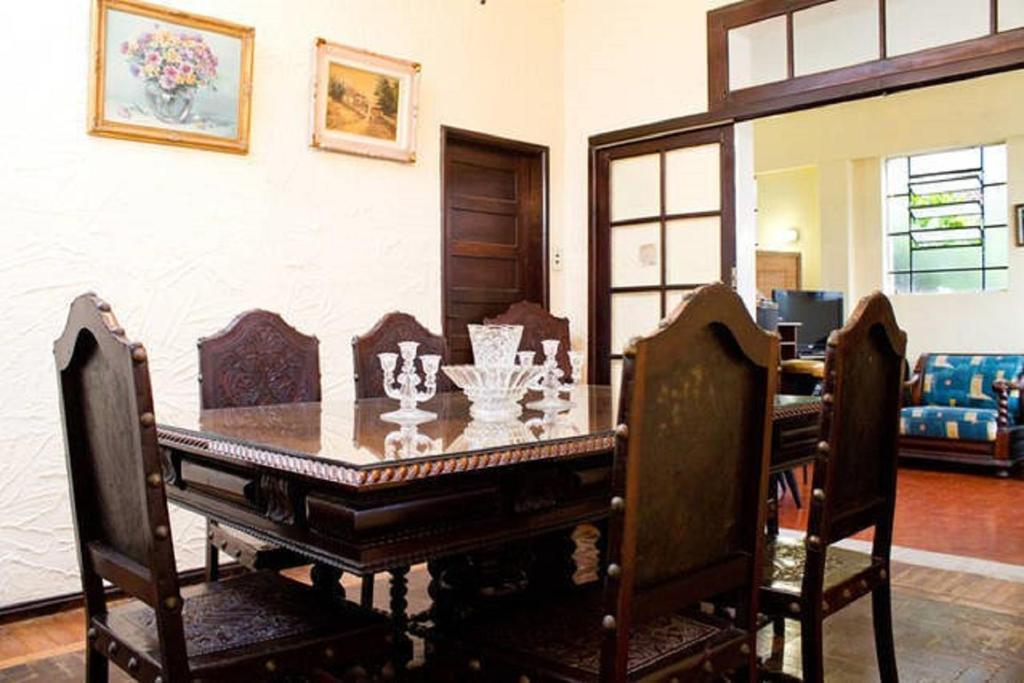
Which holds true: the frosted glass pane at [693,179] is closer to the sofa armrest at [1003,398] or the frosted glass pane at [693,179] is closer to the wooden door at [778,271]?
the sofa armrest at [1003,398]

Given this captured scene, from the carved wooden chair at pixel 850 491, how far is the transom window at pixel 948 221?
5.97m

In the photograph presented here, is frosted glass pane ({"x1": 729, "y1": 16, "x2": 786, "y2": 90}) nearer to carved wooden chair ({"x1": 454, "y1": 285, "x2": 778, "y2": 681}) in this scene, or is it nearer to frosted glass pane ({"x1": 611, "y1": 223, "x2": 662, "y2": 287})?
frosted glass pane ({"x1": 611, "y1": 223, "x2": 662, "y2": 287})

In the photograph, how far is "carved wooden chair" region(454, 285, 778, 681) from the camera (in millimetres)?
1200

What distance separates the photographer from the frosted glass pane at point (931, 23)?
3.24 meters

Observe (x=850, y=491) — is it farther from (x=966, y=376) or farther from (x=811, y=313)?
(x=811, y=313)

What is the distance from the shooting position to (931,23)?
3.35 m

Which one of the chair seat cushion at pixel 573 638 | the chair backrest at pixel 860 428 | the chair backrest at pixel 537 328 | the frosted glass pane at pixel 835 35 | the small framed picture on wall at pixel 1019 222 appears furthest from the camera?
the small framed picture on wall at pixel 1019 222

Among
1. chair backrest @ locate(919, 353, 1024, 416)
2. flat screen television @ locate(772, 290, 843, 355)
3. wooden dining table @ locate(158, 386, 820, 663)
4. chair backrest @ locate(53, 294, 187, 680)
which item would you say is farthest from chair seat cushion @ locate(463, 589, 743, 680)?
flat screen television @ locate(772, 290, 843, 355)

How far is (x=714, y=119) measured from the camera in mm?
4016

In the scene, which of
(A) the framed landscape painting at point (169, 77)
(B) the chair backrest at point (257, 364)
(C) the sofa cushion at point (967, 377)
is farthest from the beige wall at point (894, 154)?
(B) the chair backrest at point (257, 364)

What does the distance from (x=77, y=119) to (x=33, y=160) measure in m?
0.22

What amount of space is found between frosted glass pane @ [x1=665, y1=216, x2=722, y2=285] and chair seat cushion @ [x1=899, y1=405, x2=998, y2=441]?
252 cm

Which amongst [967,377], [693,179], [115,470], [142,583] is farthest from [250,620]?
[967,377]

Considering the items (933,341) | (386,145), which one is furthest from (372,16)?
(933,341)
